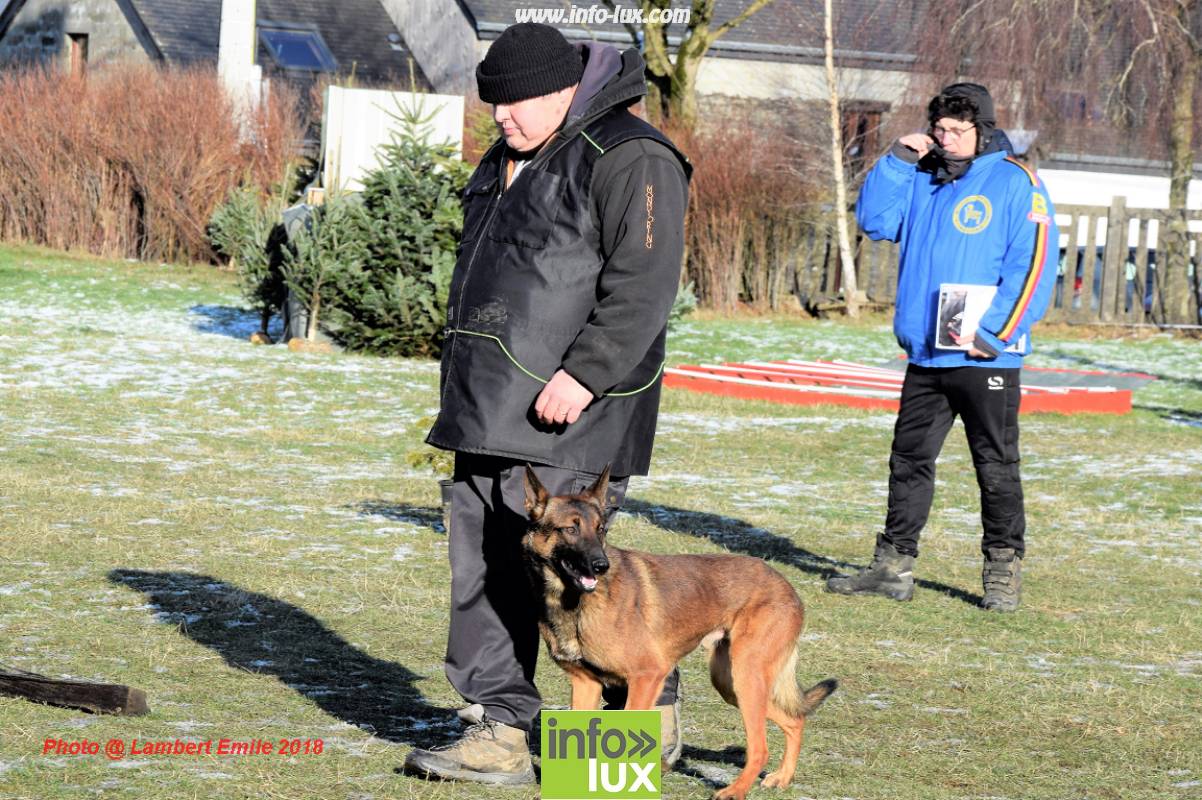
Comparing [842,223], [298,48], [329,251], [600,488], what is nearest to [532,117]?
[600,488]

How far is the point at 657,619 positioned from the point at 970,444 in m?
3.40

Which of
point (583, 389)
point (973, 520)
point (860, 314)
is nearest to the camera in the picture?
point (583, 389)

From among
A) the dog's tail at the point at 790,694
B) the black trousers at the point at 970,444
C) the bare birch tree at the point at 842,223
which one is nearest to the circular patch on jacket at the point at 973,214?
the black trousers at the point at 970,444

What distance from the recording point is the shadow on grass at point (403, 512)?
900cm

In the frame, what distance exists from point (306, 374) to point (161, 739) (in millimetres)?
11141

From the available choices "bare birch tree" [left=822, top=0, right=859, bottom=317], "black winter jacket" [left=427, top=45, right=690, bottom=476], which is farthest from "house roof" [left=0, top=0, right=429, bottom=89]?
"black winter jacket" [left=427, top=45, right=690, bottom=476]

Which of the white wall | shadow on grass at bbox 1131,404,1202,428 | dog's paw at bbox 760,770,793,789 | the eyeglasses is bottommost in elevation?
dog's paw at bbox 760,770,793,789

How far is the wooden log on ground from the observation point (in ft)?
16.1

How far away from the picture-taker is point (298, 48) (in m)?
40.0

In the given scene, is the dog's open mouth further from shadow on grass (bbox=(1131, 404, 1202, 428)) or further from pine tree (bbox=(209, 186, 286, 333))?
pine tree (bbox=(209, 186, 286, 333))

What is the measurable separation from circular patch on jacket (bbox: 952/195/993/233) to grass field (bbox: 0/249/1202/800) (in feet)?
5.76

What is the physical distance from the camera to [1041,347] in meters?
22.2

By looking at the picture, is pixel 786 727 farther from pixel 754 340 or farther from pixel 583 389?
pixel 754 340

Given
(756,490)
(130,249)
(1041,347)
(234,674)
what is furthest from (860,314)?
(234,674)
